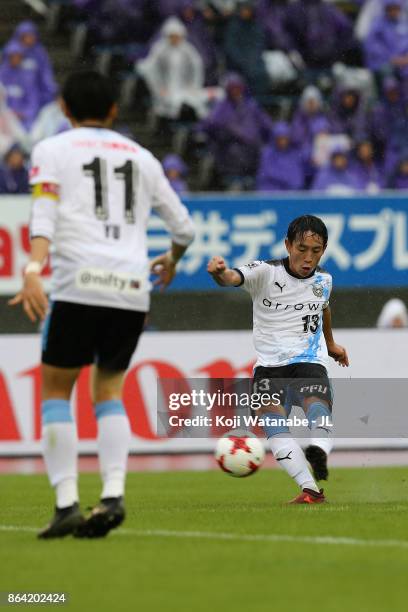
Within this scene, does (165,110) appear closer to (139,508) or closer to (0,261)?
(0,261)

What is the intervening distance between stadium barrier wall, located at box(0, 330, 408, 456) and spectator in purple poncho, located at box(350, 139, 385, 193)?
3306 millimetres

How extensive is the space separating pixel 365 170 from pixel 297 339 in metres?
10.1

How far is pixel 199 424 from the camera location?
50.6ft

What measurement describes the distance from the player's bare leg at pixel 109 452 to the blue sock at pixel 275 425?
2.41 meters

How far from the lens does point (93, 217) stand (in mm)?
6738

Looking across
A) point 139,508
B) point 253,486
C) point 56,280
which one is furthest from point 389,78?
point 56,280

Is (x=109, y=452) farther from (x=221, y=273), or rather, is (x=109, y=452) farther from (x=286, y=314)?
(x=286, y=314)

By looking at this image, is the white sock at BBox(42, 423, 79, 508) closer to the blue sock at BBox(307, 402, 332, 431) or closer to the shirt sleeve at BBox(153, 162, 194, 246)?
the shirt sleeve at BBox(153, 162, 194, 246)

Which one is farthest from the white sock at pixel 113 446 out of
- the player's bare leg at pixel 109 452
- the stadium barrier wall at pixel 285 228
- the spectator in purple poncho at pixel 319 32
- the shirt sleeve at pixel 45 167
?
the spectator in purple poncho at pixel 319 32

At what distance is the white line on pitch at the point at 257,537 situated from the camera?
6.73 metres

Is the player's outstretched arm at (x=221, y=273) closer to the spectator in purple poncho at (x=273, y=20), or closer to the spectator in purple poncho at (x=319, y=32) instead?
the spectator in purple poncho at (x=273, y=20)

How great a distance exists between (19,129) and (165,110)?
241cm

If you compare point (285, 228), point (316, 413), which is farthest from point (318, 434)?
point (285, 228)

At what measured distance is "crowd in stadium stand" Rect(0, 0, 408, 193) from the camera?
1912cm
